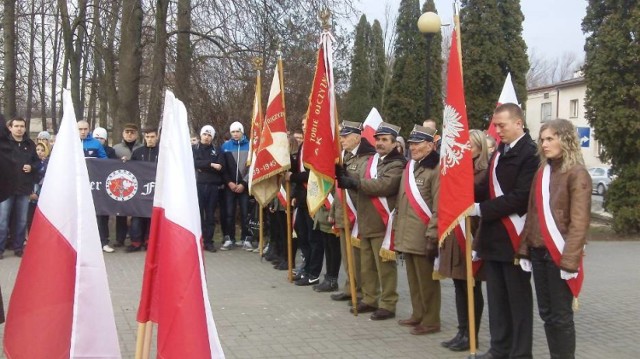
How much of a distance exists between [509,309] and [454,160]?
1.23 m

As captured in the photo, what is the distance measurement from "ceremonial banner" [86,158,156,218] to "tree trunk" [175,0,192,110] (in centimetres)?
461

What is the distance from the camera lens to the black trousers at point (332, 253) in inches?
328

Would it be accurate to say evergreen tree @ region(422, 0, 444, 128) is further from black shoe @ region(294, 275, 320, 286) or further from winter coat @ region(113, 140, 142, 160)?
black shoe @ region(294, 275, 320, 286)

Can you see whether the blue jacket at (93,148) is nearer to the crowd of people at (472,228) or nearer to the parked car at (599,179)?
the crowd of people at (472,228)

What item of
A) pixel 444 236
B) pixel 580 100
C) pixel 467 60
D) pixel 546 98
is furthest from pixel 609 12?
pixel 546 98

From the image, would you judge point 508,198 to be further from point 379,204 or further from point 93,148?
point 93,148

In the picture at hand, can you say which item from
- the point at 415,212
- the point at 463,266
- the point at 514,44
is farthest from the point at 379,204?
the point at 514,44

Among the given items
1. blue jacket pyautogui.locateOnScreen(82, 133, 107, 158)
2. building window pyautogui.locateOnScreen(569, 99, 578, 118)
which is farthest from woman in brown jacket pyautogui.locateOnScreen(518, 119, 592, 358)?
building window pyautogui.locateOnScreen(569, 99, 578, 118)

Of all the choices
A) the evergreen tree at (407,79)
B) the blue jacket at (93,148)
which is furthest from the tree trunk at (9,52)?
the evergreen tree at (407,79)

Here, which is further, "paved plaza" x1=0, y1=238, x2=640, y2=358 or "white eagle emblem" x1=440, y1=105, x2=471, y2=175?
"paved plaza" x1=0, y1=238, x2=640, y2=358

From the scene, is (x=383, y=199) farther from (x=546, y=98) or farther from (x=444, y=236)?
(x=546, y=98)

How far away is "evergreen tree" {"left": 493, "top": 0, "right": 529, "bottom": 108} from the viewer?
1029 inches

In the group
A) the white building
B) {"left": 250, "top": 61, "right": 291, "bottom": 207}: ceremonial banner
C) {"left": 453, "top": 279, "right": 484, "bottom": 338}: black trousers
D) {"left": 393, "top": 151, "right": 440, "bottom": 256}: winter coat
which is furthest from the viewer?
the white building

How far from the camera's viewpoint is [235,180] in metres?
11.4
